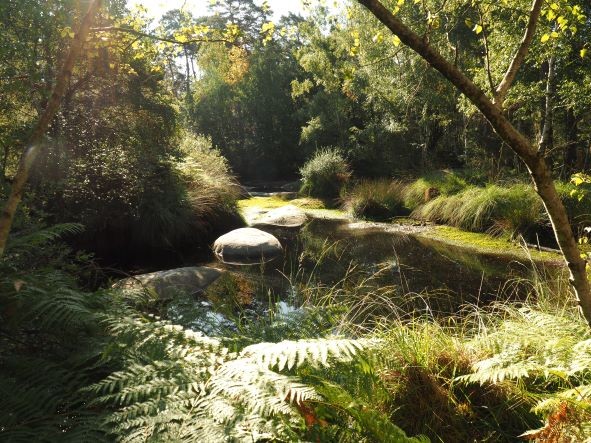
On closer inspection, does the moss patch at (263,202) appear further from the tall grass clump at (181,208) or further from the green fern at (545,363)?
the green fern at (545,363)

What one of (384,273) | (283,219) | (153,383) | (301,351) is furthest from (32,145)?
(283,219)

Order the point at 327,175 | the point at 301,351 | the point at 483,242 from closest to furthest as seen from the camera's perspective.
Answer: the point at 301,351
the point at 483,242
the point at 327,175

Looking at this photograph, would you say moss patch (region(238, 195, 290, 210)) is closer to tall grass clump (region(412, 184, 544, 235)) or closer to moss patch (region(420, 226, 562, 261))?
tall grass clump (region(412, 184, 544, 235))

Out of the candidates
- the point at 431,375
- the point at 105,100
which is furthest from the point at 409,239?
the point at 431,375

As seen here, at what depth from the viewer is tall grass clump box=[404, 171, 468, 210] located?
11.4 meters

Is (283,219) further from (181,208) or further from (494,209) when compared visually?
(494,209)

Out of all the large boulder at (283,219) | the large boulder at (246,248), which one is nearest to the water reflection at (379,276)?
the large boulder at (246,248)

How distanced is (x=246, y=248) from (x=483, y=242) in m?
4.66

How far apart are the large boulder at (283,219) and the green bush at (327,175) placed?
10.9ft

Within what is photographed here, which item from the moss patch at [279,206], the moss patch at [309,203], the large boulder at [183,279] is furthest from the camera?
the moss patch at [309,203]

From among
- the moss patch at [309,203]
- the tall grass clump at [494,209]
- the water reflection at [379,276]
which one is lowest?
the water reflection at [379,276]

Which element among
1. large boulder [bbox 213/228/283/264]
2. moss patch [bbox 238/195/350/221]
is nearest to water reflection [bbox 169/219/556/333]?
large boulder [bbox 213/228/283/264]

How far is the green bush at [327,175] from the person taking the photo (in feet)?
51.2

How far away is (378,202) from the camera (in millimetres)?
12578
